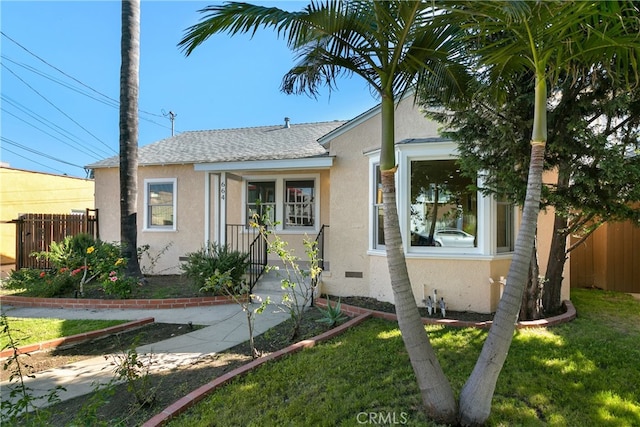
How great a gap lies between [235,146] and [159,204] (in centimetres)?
309

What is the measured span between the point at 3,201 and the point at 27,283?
10.4 metres

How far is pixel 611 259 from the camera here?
780cm

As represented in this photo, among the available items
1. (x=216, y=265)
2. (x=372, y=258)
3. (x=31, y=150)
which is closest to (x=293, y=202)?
(x=216, y=265)

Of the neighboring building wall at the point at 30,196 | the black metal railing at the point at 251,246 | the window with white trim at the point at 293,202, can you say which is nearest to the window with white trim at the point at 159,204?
the black metal railing at the point at 251,246

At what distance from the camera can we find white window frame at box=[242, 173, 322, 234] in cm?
936

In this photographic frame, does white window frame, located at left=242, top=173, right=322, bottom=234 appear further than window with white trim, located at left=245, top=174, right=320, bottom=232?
No

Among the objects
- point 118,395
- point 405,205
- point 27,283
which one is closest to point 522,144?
point 405,205

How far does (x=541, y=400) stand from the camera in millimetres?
3018

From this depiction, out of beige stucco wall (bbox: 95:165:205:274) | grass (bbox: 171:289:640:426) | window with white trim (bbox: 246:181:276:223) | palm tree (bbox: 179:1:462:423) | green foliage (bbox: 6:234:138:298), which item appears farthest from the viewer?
beige stucco wall (bbox: 95:165:205:274)

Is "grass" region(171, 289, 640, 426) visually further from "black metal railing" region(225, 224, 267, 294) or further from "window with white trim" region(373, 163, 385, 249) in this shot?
"black metal railing" region(225, 224, 267, 294)

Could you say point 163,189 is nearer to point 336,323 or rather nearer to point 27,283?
point 27,283

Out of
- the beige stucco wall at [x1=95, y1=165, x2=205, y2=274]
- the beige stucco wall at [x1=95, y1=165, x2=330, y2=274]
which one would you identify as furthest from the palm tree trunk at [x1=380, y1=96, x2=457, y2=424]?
the beige stucco wall at [x1=95, y1=165, x2=205, y2=274]

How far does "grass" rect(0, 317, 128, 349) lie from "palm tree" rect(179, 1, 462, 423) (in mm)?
4997

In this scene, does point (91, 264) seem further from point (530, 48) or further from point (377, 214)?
point (530, 48)
